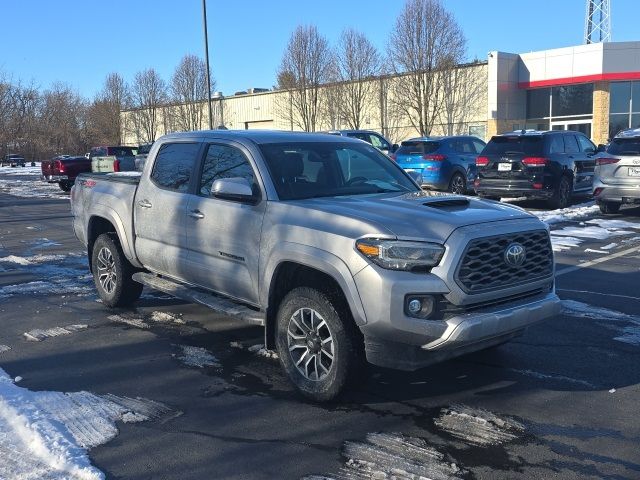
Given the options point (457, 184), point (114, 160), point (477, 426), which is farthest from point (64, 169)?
point (477, 426)

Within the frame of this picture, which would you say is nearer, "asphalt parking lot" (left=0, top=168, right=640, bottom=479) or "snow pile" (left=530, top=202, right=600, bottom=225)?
"asphalt parking lot" (left=0, top=168, right=640, bottom=479)

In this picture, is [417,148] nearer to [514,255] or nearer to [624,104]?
[514,255]

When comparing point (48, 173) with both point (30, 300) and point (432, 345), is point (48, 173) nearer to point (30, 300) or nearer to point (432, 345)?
point (30, 300)

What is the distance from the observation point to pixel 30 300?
24.6 ft

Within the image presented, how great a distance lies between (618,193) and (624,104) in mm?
25611

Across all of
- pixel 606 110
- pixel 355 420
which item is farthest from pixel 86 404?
pixel 606 110

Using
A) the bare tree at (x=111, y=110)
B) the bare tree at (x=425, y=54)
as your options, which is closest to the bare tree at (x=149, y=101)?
the bare tree at (x=111, y=110)

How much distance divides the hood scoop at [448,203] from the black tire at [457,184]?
1286 centimetres

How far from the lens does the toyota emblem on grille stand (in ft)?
13.9

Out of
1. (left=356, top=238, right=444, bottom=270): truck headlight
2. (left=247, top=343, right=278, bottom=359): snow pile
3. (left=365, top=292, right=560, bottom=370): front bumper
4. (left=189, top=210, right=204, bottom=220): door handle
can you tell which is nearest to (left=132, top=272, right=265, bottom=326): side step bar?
(left=247, top=343, right=278, bottom=359): snow pile

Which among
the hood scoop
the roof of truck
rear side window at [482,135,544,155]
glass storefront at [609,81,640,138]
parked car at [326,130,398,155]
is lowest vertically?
the hood scoop

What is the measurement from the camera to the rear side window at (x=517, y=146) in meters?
14.7

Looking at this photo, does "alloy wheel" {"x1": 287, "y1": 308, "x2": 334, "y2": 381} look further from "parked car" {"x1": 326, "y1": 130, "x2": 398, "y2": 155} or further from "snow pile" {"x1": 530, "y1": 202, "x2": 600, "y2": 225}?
"parked car" {"x1": 326, "y1": 130, "x2": 398, "y2": 155}

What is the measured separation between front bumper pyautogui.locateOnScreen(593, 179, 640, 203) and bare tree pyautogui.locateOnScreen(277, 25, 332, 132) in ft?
108
